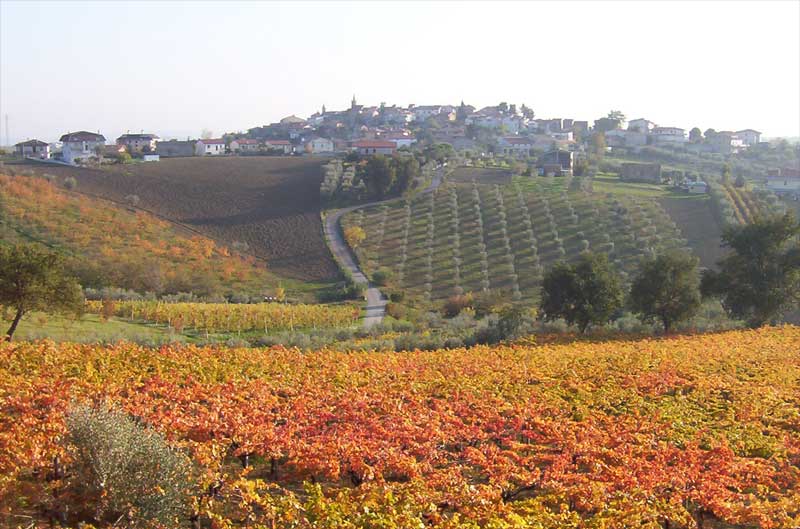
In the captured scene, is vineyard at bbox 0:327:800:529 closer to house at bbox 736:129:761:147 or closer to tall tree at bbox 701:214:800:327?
tall tree at bbox 701:214:800:327

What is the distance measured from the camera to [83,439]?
927 cm

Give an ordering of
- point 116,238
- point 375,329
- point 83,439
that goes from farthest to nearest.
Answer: point 116,238 < point 375,329 < point 83,439

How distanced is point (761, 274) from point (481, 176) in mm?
47342

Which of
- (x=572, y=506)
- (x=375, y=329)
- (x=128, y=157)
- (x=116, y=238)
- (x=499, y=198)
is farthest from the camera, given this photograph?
(x=128, y=157)

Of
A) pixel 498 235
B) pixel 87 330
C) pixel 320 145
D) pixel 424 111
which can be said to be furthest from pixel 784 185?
pixel 424 111

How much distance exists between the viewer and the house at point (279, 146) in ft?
343

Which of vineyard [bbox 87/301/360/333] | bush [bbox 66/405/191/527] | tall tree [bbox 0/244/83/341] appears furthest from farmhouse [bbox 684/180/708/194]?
bush [bbox 66/405/191/527]

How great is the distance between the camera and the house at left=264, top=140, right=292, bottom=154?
343ft

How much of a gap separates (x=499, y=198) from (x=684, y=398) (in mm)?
51873

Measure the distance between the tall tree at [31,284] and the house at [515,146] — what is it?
299 feet

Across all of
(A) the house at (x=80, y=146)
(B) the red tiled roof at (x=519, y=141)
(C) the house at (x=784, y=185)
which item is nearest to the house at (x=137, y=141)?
(A) the house at (x=80, y=146)

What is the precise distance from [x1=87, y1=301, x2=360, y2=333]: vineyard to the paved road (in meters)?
2.74

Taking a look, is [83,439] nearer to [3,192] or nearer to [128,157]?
[3,192]

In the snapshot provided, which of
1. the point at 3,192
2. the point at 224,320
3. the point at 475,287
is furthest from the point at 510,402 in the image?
the point at 3,192
